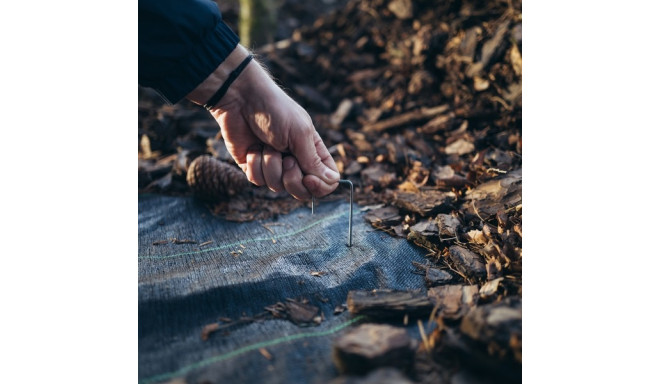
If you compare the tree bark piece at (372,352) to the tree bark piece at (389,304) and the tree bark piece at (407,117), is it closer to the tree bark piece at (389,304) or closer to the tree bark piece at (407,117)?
the tree bark piece at (389,304)

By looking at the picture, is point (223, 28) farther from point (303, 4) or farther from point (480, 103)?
point (303, 4)

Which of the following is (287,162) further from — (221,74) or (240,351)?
(240,351)

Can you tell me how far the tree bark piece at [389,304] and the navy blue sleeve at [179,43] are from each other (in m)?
1.01

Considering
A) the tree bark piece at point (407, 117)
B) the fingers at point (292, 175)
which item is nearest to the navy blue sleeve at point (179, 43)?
the fingers at point (292, 175)

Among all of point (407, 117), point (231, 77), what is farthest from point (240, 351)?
point (407, 117)

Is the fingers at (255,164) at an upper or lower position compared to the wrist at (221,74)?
lower

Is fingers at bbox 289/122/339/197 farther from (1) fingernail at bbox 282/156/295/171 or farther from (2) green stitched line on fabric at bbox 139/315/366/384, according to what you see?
(2) green stitched line on fabric at bbox 139/315/366/384

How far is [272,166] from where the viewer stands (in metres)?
1.67

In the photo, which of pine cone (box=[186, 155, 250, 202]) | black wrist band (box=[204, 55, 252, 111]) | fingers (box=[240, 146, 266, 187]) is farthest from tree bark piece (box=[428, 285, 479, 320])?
pine cone (box=[186, 155, 250, 202])

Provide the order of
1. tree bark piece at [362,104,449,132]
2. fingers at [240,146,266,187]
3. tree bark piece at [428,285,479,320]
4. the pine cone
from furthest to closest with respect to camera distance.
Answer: tree bark piece at [362,104,449,132], the pine cone, fingers at [240,146,266,187], tree bark piece at [428,285,479,320]

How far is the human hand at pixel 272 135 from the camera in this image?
5.25 ft

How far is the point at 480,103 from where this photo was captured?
103 inches

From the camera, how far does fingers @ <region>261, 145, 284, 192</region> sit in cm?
167

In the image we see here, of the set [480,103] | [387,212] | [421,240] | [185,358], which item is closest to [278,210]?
[387,212]
